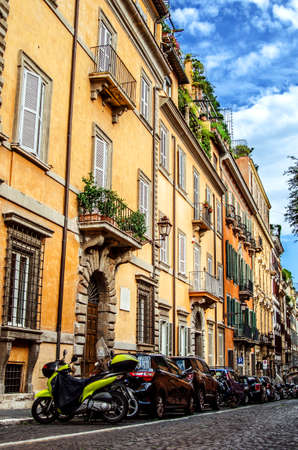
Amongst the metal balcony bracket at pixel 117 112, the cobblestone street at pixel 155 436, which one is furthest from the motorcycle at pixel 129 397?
the metal balcony bracket at pixel 117 112

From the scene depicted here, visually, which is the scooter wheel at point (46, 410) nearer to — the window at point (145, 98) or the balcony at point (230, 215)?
the window at point (145, 98)

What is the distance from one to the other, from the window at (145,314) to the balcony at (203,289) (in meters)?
6.59

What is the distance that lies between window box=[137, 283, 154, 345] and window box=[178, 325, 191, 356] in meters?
4.98

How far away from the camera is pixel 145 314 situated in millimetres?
20438

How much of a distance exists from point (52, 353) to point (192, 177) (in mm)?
17481

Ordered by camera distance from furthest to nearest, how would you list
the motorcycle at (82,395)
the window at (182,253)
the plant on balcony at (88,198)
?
the window at (182,253)
the plant on balcony at (88,198)
the motorcycle at (82,395)

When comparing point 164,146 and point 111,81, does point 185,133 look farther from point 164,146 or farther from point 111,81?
point 111,81

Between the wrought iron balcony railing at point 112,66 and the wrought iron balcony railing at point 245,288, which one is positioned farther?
the wrought iron balcony railing at point 245,288

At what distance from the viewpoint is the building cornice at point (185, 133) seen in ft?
83.2

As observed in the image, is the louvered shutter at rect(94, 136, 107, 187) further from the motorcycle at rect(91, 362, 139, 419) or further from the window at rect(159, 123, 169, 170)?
the motorcycle at rect(91, 362, 139, 419)

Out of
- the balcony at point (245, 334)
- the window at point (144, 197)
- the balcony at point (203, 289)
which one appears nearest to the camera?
the window at point (144, 197)

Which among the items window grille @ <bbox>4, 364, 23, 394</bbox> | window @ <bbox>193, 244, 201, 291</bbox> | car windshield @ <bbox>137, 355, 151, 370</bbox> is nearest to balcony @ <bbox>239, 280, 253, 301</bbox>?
window @ <bbox>193, 244, 201, 291</bbox>

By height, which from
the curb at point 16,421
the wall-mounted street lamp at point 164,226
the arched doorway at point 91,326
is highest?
the wall-mounted street lamp at point 164,226

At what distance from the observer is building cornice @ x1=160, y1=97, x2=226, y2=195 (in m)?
25.4
